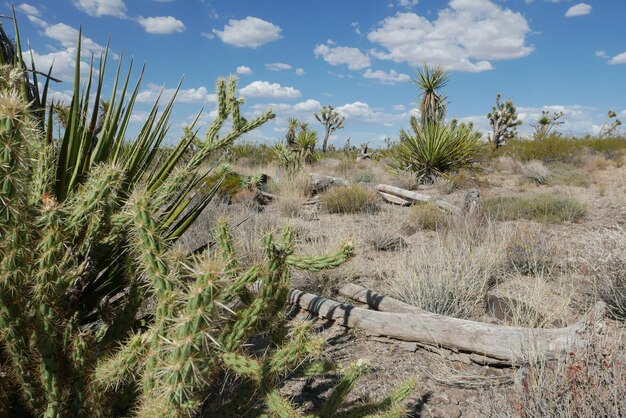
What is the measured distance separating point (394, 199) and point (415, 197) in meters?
0.71

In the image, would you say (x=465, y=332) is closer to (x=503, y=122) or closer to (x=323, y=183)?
(x=323, y=183)

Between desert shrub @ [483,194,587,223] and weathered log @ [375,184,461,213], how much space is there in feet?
2.27

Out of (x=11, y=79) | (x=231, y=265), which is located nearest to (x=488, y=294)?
(x=231, y=265)

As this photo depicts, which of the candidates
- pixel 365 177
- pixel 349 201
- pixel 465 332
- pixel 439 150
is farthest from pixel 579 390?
pixel 365 177

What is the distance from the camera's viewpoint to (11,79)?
178cm

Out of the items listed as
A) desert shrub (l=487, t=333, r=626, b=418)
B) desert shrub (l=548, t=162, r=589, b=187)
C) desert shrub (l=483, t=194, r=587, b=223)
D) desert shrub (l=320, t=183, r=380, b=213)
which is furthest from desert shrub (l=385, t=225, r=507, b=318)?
desert shrub (l=548, t=162, r=589, b=187)

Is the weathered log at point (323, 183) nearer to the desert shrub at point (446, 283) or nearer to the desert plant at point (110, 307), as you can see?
the desert shrub at point (446, 283)

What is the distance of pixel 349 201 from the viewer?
10.7 m

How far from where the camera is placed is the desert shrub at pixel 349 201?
10609 millimetres

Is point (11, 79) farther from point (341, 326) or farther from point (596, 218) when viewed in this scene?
point (596, 218)

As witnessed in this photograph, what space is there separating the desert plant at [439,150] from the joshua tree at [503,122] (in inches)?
693

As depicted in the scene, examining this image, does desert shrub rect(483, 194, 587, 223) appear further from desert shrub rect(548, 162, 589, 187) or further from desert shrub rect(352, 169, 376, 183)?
desert shrub rect(352, 169, 376, 183)

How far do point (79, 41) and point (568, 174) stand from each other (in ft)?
51.4

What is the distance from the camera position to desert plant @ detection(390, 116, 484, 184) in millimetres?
13984
